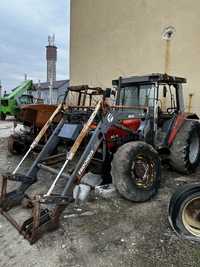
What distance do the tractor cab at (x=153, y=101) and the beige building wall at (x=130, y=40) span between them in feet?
7.47

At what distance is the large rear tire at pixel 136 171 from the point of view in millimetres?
3635

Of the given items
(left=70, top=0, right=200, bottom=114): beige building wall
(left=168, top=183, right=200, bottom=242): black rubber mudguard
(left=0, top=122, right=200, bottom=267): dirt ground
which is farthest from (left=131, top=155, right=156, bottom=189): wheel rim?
(left=70, top=0, right=200, bottom=114): beige building wall

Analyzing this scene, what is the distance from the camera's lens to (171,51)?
8.04 m

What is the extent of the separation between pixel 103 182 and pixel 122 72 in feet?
20.6

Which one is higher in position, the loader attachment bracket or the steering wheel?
the steering wheel

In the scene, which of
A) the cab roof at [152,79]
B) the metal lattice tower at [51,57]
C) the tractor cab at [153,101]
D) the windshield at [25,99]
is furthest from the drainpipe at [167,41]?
the metal lattice tower at [51,57]

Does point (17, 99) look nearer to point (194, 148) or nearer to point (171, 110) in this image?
point (171, 110)

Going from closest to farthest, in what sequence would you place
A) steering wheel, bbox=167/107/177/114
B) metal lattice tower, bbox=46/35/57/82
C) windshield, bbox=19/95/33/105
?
steering wheel, bbox=167/107/177/114
windshield, bbox=19/95/33/105
metal lattice tower, bbox=46/35/57/82

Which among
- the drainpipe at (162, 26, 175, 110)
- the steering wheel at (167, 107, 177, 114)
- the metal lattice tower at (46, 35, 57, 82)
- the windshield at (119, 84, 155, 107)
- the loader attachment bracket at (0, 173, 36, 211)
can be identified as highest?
the metal lattice tower at (46, 35, 57, 82)

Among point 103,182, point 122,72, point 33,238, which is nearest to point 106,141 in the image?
point 103,182

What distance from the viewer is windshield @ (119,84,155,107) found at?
4.92 metres

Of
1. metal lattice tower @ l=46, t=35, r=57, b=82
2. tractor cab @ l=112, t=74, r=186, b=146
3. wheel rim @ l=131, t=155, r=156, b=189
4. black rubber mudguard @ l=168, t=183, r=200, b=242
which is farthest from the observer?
metal lattice tower @ l=46, t=35, r=57, b=82

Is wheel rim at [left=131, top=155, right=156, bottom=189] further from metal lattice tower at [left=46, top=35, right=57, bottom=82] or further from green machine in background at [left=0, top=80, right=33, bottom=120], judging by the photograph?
metal lattice tower at [left=46, top=35, right=57, bottom=82]

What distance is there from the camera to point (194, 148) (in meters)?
5.49
